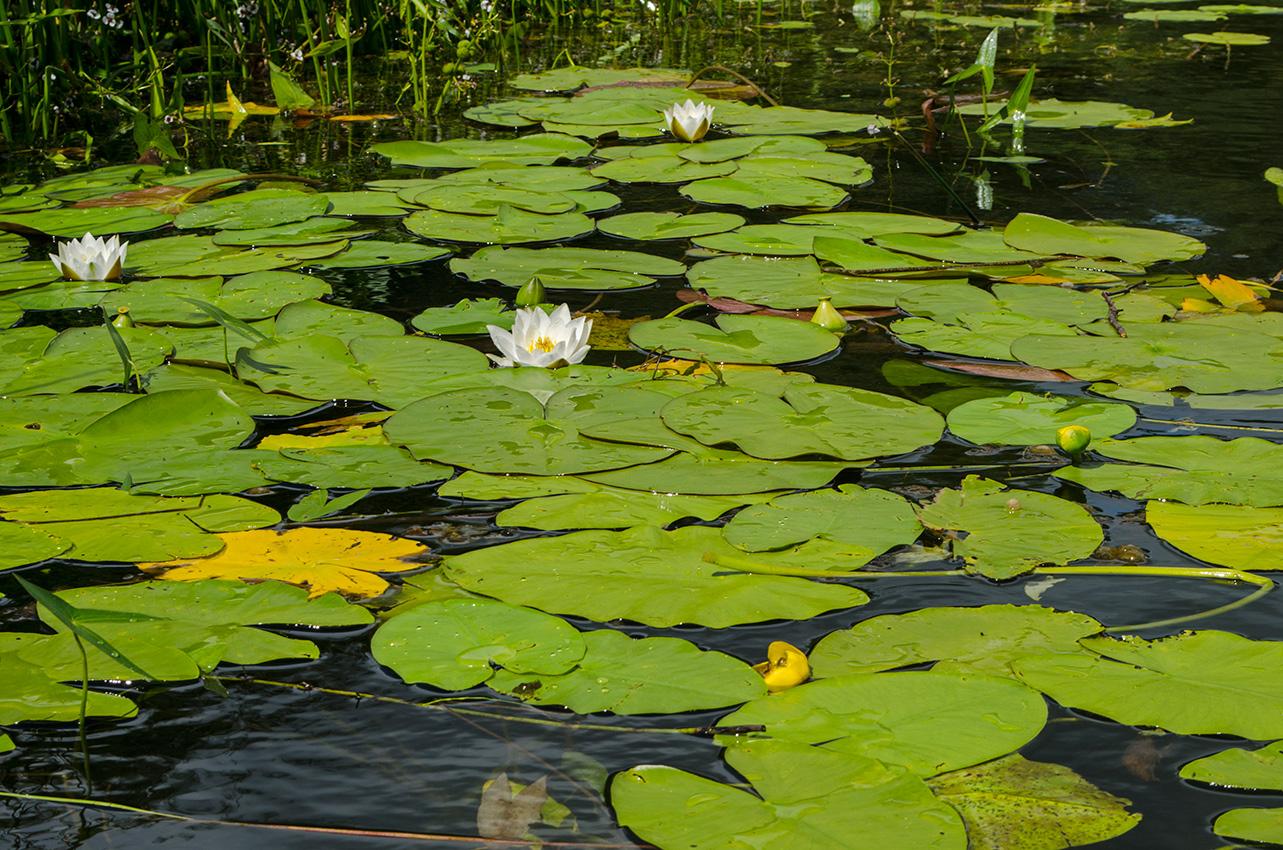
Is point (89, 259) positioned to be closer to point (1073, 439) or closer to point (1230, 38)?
point (1073, 439)

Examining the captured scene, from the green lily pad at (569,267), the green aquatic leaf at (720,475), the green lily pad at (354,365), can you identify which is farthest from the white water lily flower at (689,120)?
the green aquatic leaf at (720,475)

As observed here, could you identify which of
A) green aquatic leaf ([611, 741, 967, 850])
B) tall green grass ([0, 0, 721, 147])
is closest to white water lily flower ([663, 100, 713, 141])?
tall green grass ([0, 0, 721, 147])

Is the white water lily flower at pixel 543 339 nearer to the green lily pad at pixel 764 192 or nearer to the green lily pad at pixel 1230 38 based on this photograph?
the green lily pad at pixel 764 192

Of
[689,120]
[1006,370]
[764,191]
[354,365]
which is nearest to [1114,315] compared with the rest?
[1006,370]

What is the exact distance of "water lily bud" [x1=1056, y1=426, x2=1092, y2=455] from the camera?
165 centimetres

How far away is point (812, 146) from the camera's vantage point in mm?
3816

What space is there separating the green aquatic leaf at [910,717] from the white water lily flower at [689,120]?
2.99 m

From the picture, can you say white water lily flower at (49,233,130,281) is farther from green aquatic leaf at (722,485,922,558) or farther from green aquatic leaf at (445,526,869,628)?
green aquatic leaf at (722,485,922,558)

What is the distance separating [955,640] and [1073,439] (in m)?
0.54

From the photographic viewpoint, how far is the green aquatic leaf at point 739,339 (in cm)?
214

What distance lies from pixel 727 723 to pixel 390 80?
5013mm

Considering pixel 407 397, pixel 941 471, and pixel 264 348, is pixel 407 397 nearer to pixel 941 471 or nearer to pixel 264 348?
pixel 264 348

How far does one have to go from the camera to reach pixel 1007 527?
4.96ft

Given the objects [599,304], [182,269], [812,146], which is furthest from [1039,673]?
[812,146]
